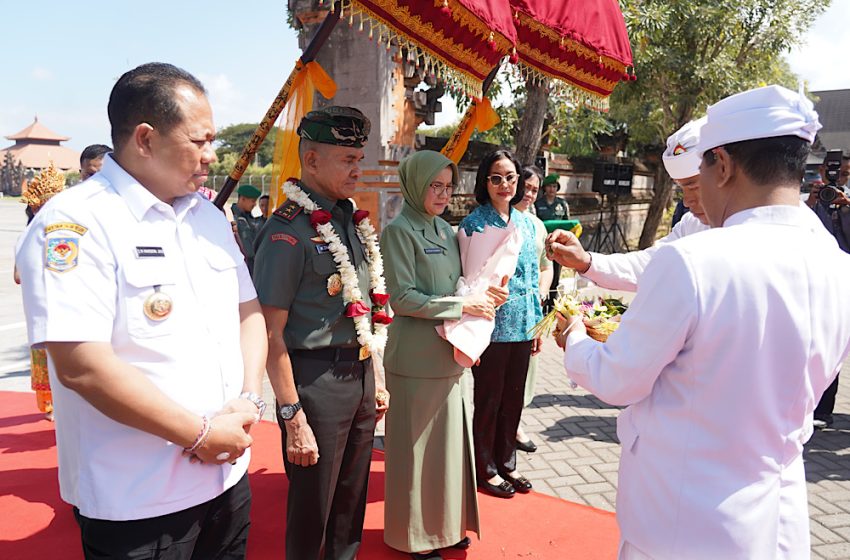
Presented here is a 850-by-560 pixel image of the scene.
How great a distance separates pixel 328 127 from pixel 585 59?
2.45 metres

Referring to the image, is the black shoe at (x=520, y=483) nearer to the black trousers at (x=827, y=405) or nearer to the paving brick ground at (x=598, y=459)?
the paving brick ground at (x=598, y=459)

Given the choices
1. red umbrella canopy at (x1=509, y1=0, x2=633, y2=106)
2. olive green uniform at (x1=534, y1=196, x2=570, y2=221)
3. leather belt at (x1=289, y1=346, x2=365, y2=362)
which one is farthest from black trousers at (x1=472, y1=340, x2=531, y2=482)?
olive green uniform at (x1=534, y1=196, x2=570, y2=221)

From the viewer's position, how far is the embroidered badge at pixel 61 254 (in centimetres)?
147

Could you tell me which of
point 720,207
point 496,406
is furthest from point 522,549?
point 720,207

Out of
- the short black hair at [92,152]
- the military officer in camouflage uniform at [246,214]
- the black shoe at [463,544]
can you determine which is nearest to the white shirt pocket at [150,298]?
the black shoe at [463,544]

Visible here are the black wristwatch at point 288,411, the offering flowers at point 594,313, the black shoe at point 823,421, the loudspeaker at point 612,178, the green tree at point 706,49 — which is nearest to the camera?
the offering flowers at point 594,313

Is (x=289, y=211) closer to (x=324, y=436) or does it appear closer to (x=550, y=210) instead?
(x=324, y=436)

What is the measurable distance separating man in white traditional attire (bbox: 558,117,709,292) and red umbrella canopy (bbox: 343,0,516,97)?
3.43 feet

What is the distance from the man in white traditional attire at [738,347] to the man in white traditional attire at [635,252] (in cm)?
120

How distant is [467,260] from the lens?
11.6ft

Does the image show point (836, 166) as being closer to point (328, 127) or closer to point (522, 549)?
point (522, 549)

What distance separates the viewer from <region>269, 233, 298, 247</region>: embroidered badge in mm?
2441

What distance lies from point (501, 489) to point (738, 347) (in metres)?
2.67

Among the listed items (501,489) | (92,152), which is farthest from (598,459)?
(92,152)
